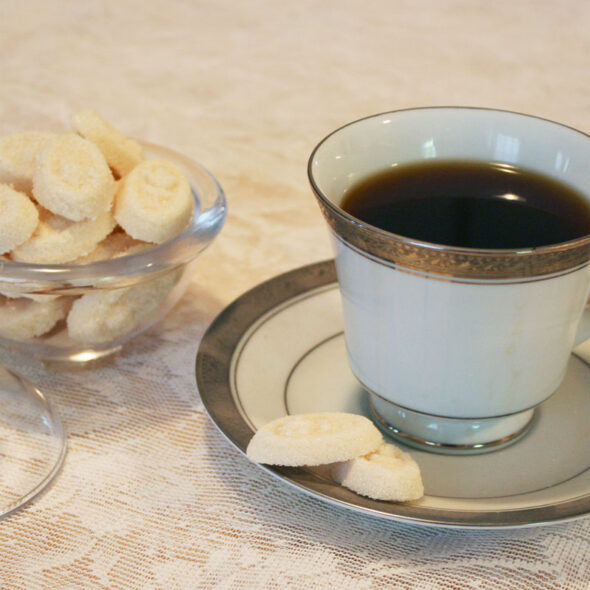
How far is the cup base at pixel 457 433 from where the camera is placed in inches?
30.5

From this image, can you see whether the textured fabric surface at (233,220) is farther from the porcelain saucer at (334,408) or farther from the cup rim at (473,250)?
the cup rim at (473,250)

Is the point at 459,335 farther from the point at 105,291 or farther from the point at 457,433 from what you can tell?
the point at 105,291

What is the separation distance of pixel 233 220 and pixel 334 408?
19.4 inches

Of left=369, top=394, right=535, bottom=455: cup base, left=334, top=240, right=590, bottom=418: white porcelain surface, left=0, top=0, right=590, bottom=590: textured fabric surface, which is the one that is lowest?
left=0, top=0, right=590, bottom=590: textured fabric surface

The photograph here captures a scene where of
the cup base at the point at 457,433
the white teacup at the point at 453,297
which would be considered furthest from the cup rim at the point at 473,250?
the cup base at the point at 457,433

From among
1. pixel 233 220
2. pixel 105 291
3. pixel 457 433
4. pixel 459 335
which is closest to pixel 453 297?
pixel 459 335

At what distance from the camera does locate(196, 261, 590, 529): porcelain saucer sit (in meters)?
0.66

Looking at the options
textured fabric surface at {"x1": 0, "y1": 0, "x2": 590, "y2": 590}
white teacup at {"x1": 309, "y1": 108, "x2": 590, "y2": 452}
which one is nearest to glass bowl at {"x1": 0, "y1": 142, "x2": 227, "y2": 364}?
textured fabric surface at {"x1": 0, "y1": 0, "x2": 590, "y2": 590}

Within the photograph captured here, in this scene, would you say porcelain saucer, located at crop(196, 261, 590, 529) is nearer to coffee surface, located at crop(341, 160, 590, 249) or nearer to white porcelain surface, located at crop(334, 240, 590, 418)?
white porcelain surface, located at crop(334, 240, 590, 418)

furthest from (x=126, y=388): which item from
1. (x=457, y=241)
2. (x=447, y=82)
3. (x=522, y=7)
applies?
(x=522, y=7)

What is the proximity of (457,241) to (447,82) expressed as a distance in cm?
117

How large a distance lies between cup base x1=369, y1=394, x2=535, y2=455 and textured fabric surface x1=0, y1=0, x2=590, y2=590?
0.30ft

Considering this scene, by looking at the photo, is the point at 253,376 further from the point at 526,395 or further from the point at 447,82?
the point at 447,82

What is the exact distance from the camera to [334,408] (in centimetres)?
84
